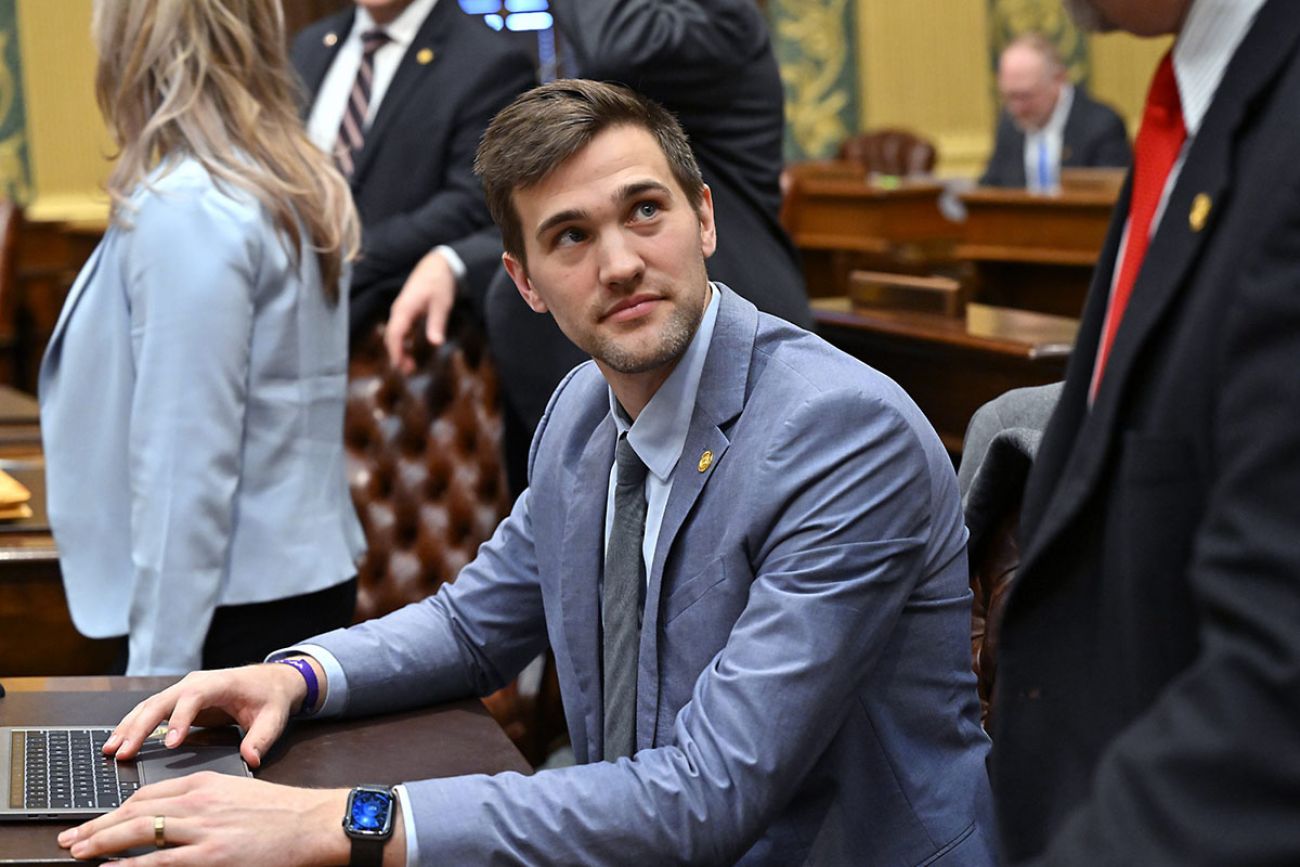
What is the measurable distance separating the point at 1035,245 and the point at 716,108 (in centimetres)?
463

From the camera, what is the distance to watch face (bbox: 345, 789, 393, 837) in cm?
153

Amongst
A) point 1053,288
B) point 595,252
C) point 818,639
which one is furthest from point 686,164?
point 1053,288

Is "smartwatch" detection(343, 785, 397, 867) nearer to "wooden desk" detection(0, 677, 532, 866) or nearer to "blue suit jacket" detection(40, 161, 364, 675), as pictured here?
"wooden desk" detection(0, 677, 532, 866)

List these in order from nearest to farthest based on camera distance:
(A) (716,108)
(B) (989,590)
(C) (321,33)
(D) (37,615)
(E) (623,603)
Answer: (E) (623,603) → (B) (989,590) → (D) (37,615) → (A) (716,108) → (C) (321,33)

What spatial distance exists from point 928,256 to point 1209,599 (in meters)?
7.52

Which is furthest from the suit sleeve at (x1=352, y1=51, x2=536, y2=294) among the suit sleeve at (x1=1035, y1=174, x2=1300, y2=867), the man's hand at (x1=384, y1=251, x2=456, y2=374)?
the suit sleeve at (x1=1035, y1=174, x2=1300, y2=867)

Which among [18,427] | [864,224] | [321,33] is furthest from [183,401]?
[864,224]

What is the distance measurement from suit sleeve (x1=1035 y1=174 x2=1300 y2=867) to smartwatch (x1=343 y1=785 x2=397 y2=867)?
76 cm

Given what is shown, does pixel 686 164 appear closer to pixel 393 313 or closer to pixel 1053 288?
pixel 393 313

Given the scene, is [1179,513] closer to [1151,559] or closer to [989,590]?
[1151,559]

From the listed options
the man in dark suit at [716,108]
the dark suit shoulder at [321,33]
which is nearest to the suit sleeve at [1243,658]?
the man in dark suit at [716,108]

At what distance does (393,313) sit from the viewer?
327cm

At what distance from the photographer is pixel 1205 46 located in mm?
1063

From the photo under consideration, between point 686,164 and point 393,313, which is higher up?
point 686,164
